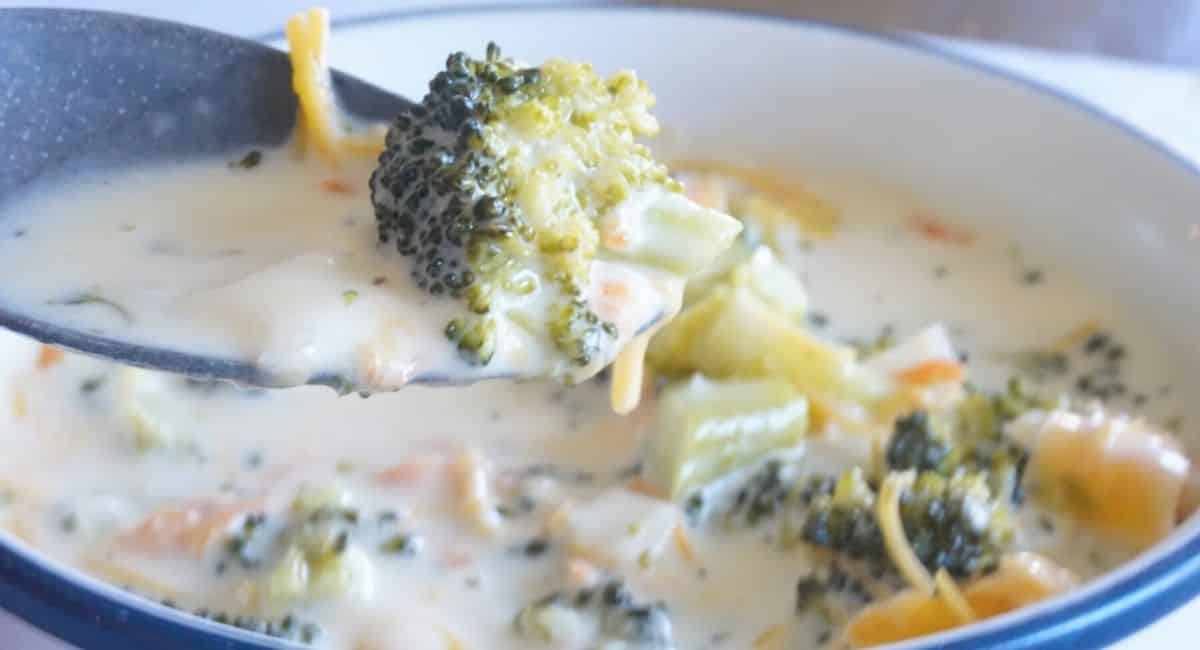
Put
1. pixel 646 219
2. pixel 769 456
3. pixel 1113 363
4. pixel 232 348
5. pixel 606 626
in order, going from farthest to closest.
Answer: pixel 1113 363 < pixel 769 456 < pixel 606 626 < pixel 646 219 < pixel 232 348

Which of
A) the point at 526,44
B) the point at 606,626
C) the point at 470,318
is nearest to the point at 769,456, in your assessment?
the point at 606,626

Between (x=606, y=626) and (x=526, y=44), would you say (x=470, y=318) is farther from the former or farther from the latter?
(x=526, y=44)

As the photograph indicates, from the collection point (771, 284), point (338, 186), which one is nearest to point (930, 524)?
point (771, 284)

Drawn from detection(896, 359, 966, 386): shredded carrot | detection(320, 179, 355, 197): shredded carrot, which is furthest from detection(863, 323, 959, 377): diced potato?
detection(320, 179, 355, 197): shredded carrot

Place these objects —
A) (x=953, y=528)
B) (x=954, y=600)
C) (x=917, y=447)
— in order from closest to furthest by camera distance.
A: (x=954, y=600), (x=953, y=528), (x=917, y=447)

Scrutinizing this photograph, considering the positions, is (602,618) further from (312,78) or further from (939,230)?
(939,230)

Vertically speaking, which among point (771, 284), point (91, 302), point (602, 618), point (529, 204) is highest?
point (529, 204)
